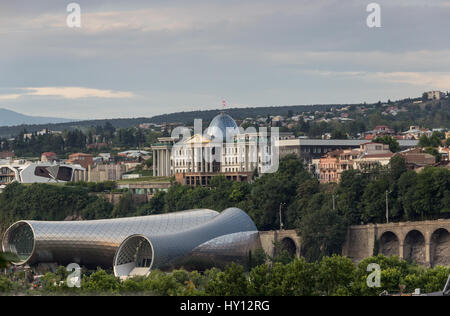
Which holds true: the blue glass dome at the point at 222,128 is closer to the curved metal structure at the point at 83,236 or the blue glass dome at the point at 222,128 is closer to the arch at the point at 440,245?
the curved metal structure at the point at 83,236

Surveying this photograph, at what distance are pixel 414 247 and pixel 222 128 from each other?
44118 mm

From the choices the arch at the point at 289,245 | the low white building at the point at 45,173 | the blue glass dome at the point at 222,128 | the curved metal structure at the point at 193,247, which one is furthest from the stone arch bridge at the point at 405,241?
the low white building at the point at 45,173

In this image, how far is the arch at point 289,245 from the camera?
8158cm

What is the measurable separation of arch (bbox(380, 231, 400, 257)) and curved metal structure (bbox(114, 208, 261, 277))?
8.22 meters

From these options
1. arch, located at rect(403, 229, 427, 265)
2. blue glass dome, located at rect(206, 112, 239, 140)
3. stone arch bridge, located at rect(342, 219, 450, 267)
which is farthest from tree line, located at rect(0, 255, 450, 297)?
blue glass dome, located at rect(206, 112, 239, 140)

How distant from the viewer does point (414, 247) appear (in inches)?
2987

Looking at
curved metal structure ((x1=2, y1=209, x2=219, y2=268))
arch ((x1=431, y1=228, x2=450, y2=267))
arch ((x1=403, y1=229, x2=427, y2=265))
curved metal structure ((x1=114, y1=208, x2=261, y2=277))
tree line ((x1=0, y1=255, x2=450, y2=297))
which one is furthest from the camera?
curved metal structure ((x1=2, y1=209, x2=219, y2=268))

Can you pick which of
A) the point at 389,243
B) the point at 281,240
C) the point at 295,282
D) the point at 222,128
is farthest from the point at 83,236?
the point at 222,128

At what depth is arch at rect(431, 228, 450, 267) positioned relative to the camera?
73562 millimetres

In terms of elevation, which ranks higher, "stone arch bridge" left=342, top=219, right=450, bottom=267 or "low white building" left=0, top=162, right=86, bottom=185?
"low white building" left=0, top=162, right=86, bottom=185

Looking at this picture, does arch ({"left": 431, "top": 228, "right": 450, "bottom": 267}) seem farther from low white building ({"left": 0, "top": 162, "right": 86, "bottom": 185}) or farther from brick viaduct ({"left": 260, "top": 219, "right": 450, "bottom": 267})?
low white building ({"left": 0, "top": 162, "right": 86, "bottom": 185})

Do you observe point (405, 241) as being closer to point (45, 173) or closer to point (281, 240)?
point (281, 240)

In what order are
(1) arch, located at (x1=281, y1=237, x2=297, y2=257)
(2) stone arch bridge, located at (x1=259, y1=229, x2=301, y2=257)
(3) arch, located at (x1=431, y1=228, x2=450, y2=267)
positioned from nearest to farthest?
(3) arch, located at (x1=431, y1=228, x2=450, y2=267) → (2) stone arch bridge, located at (x1=259, y1=229, x2=301, y2=257) → (1) arch, located at (x1=281, y1=237, x2=297, y2=257)
